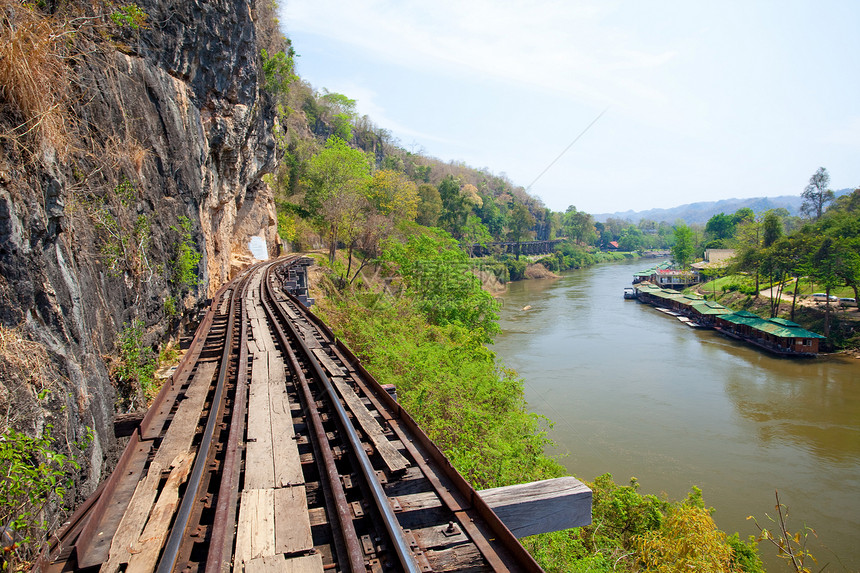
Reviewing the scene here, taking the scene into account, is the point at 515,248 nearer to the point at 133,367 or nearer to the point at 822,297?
the point at 822,297

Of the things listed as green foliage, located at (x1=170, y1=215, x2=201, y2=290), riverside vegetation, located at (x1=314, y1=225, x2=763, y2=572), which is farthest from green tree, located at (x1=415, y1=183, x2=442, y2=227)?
green foliage, located at (x1=170, y1=215, x2=201, y2=290)

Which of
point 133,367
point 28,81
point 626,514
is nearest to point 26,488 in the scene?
point 133,367

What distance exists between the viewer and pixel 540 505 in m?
3.31

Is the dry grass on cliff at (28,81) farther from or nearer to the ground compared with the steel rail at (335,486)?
farther from the ground

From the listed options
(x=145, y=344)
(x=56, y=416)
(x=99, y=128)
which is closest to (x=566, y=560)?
(x=56, y=416)

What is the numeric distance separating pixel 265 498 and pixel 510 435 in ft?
24.2

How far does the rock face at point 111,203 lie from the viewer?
4188mm

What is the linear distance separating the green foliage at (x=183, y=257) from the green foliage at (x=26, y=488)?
747 centimetres

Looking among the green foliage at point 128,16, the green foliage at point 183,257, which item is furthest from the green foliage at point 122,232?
the green foliage at point 128,16

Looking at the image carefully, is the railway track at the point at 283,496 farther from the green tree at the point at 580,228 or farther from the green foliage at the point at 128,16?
the green tree at the point at 580,228

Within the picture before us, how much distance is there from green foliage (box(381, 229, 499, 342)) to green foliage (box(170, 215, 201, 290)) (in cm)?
1233

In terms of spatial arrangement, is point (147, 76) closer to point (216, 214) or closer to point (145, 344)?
point (145, 344)

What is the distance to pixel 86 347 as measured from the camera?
5066 millimetres

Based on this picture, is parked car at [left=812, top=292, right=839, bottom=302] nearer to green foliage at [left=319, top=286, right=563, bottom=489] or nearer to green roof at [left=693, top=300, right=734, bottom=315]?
green roof at [left=693, top=300, right=734, bottom=315]
